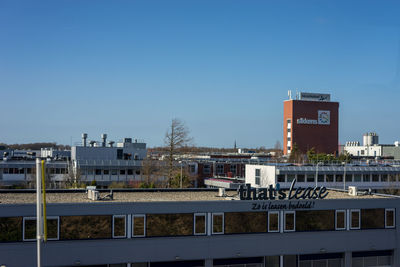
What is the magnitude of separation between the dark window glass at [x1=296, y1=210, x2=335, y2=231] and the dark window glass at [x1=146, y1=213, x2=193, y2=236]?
8279 millimetres

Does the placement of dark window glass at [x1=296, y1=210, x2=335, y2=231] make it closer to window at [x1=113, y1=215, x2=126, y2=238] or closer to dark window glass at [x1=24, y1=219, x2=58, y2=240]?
window at [x1=113, y1=215, x2=126, y2=238]

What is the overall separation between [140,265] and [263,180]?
46944 millimetres

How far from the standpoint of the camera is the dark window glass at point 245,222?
33.7m

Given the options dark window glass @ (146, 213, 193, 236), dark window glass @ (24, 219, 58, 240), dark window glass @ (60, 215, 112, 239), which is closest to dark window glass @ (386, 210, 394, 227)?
dark window glass @ (146, 213, 193, 236)

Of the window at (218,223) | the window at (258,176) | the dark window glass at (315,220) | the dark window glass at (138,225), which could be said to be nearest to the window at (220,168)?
the window at (258,176)

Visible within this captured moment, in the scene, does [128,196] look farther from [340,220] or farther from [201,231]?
[340,220]

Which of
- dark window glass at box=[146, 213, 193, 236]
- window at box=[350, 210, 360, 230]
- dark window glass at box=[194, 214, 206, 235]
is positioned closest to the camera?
dark window glass at box=[146, 213, 193, 236]

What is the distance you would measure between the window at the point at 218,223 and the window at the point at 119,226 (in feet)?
20.1

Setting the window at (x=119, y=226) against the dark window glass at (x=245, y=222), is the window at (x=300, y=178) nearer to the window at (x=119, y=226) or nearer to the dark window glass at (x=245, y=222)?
the dark window glass at (x=245, y=222)

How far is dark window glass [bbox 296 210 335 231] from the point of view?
3538cm

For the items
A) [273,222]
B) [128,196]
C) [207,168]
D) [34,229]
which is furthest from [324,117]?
[34,229]

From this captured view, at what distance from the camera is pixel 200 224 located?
3303 cm

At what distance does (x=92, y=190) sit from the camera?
1326 inches

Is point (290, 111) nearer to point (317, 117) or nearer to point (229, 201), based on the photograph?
point (317, 117)
